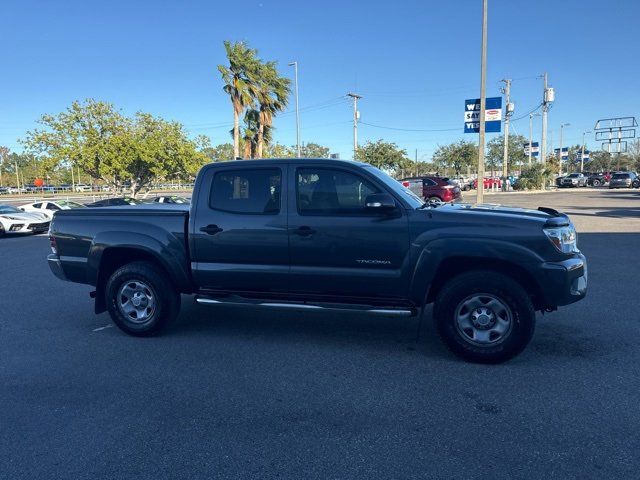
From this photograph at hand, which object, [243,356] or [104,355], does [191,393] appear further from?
[104,355]

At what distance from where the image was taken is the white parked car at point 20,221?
1692 centimetres

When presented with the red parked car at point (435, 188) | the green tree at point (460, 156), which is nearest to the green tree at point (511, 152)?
the green tree at point (460, 156)

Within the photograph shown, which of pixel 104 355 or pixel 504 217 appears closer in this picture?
pixel 504 217

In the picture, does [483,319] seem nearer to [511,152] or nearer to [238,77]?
[238,77]

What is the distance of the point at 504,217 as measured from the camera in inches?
167

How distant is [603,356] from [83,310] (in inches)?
253

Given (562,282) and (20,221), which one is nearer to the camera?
(562,282)

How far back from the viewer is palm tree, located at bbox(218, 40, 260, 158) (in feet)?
87.6

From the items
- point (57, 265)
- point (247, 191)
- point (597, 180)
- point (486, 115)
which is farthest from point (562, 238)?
point (597, 180)

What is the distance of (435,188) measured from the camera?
21734mm

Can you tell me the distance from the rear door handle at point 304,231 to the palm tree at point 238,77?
22.7 m

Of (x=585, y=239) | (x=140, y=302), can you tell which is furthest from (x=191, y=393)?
Answer: (x=585, y=239)

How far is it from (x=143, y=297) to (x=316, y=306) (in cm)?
205

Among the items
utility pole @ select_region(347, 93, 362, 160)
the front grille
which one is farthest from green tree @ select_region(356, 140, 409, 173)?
the front grille
